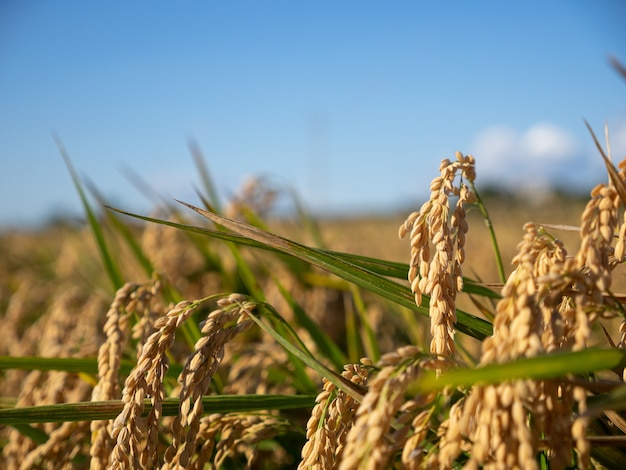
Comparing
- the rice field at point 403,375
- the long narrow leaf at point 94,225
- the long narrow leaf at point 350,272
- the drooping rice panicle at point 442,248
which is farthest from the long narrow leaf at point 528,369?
the long narrow leaf at point 94,225

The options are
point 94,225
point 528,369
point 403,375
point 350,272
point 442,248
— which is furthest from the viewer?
point 94,225

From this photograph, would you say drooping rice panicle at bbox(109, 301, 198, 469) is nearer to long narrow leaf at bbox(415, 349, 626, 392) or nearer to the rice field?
the rice field

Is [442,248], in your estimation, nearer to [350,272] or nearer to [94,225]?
[350,272]

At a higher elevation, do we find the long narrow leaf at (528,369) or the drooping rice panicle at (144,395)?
the long narrow leaf at (528,369)

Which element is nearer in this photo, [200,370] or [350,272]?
[200,370]

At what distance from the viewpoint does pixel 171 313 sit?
3.66 ft

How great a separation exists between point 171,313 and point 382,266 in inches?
21.0

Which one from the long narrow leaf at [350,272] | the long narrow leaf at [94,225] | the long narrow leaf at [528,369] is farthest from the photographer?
the long narrow leaf at [94,225]

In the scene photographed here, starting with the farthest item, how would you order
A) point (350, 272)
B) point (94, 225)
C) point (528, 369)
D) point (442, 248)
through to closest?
point (94, 225)
point (350, 272)
point (442, 248)
point (528, 369)

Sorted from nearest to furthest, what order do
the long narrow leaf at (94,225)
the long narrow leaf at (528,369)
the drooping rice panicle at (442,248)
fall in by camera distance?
the long narrow leaf at (528,369)
the drooping rice panicle at (442,248)
the long narrow leaf at (94,225)

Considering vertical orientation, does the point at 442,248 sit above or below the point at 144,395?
above

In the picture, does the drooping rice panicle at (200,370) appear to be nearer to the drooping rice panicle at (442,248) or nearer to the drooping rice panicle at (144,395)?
the drooping rice panicle at (144,395)

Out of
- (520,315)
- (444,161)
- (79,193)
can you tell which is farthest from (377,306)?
(520,315)

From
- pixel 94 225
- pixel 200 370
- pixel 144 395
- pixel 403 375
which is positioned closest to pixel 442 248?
pixel 403 375
